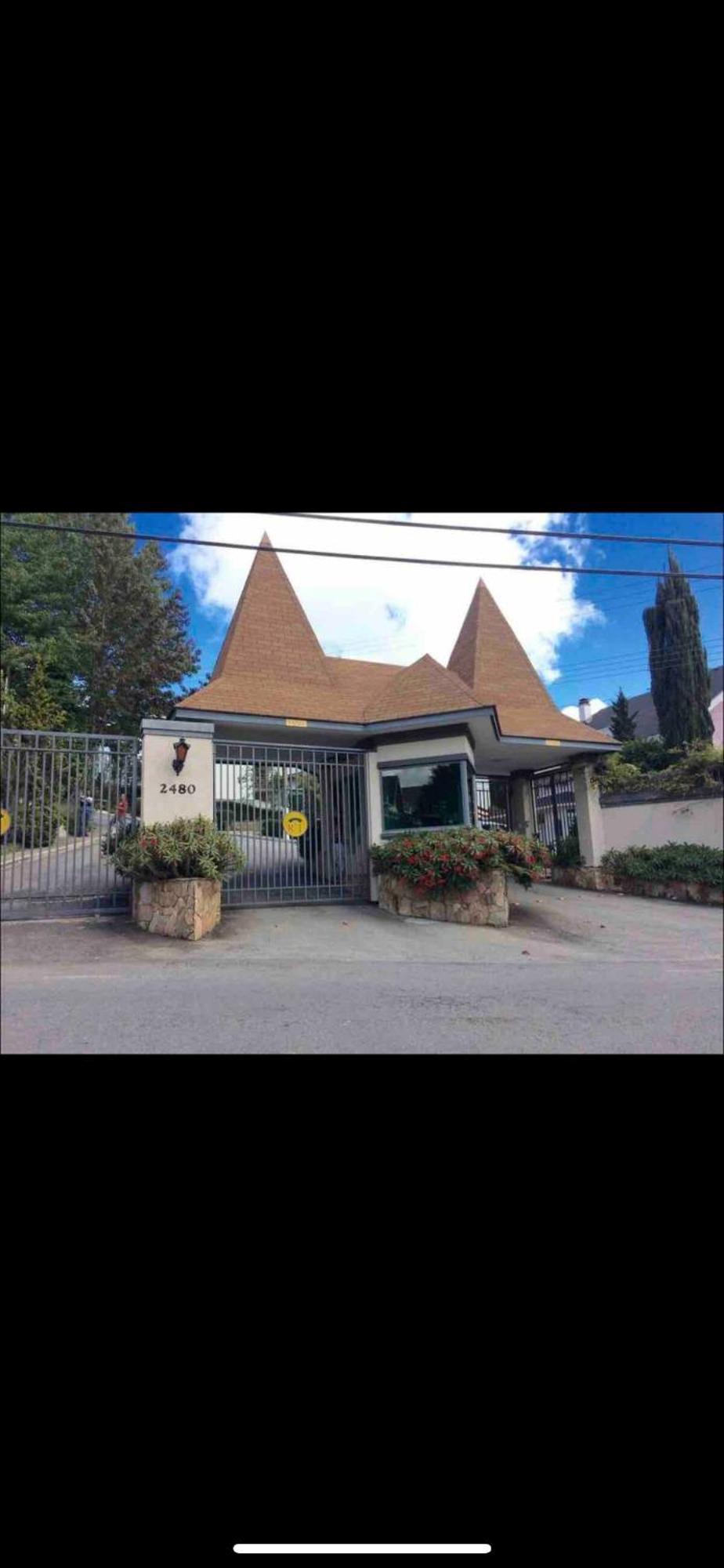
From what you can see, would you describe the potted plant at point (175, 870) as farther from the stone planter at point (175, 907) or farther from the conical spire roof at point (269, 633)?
the conical spire roof at point (269, 633)

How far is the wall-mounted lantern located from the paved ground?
0.48 meters

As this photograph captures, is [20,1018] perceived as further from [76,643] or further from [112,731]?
[76,643]

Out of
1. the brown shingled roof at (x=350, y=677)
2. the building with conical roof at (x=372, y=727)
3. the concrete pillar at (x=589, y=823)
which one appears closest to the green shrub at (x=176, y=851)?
the building with conical roof at (x=372, y=727)

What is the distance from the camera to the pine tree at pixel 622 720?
1885 mm

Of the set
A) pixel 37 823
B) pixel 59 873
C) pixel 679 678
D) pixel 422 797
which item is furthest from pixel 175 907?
pixel 679 678

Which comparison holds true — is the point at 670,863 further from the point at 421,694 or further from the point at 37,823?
the point at 37,823

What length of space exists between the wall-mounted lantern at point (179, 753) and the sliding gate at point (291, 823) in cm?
10

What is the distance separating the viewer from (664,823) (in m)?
1.86

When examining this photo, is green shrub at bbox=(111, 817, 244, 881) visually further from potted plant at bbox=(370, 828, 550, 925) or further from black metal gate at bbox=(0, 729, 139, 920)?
potted plant at bbox=(370, 828, 550, 925)

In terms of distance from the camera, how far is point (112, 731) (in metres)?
1.87

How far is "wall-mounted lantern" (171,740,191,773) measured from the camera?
1.94 m
